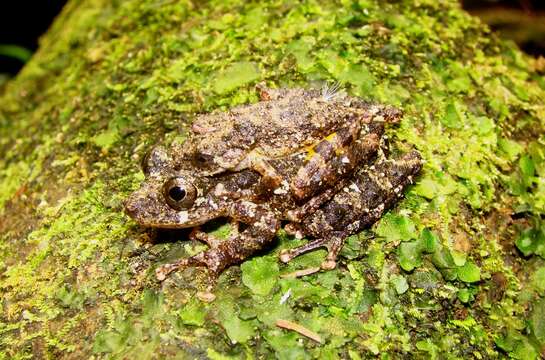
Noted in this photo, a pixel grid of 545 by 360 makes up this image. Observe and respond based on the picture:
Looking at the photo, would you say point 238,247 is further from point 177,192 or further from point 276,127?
point 276,127

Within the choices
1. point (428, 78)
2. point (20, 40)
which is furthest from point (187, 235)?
point (20, 40)

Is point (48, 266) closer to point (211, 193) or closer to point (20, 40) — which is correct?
point (211, 193)

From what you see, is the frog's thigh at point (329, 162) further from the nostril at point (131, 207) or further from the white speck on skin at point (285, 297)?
the nostril at point (131, 207)

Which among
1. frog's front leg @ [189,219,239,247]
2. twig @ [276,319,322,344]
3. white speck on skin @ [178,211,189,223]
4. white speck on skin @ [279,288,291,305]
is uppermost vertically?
white speck on skin @ [178,211,189,223]

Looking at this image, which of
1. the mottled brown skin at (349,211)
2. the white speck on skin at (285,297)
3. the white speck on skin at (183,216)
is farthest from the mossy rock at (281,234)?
the white speck on skin at (183,216)

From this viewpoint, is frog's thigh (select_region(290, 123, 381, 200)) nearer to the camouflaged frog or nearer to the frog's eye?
the camouflaged frog

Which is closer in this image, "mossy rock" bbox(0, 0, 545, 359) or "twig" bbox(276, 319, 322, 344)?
"twig" bbox(276, 319, 322, 344)

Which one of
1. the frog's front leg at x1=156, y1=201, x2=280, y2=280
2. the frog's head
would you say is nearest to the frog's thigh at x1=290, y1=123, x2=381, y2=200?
the frog's front leg at x1=156, y1=201, x2=280, y2=280
